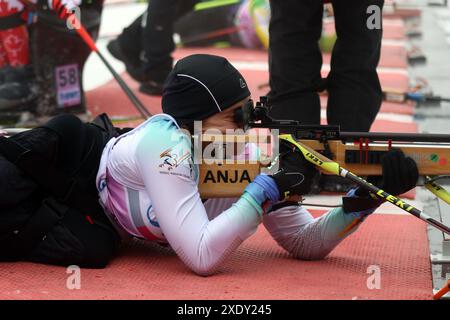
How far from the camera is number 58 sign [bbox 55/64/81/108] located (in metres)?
6.75

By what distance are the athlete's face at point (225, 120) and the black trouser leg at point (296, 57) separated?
118 cm

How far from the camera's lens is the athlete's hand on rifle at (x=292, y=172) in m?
3.52

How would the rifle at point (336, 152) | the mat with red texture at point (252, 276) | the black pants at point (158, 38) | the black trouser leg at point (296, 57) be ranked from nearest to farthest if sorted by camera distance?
1. the mat with red texture at point (252, 276)
2. the rifle at point (336, 152)
3. the black trouser leg at point (296, 57)
4. the black pants at point (158, 38)

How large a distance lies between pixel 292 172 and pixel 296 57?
1450 millimetres

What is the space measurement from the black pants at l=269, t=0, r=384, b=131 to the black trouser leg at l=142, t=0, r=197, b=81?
289cm

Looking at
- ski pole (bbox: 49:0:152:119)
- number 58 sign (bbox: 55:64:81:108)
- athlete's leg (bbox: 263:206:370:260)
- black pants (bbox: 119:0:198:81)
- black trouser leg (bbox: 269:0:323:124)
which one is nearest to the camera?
athlete's leg (bbox: 263:206:370:260)

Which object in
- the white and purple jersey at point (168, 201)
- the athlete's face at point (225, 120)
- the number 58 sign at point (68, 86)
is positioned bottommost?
the number 58 sign at point (68, 86)

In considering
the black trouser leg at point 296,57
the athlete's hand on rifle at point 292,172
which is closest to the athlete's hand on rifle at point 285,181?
the athlete's hand on rifle at point 292,172

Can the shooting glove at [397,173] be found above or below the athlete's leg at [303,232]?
above

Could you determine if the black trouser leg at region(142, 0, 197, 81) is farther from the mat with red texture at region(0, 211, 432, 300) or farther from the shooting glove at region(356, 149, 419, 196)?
the shooting glove at region(356, 149, 419, 196)

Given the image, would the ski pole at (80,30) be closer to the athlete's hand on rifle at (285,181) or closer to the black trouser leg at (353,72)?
the black trouser leg at (353,72)

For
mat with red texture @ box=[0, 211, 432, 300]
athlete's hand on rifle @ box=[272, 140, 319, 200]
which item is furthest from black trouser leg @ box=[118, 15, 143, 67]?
athlete's hand on rifle @ box=[272, 140, 319, 200]

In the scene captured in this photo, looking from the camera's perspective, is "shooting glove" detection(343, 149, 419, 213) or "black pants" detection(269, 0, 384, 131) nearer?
"shooting glove" detection(343, 149, 419, 213)

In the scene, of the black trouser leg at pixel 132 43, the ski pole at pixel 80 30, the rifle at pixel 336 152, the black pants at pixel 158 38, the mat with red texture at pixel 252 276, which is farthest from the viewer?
the black trouser leg at pixel 132 43
